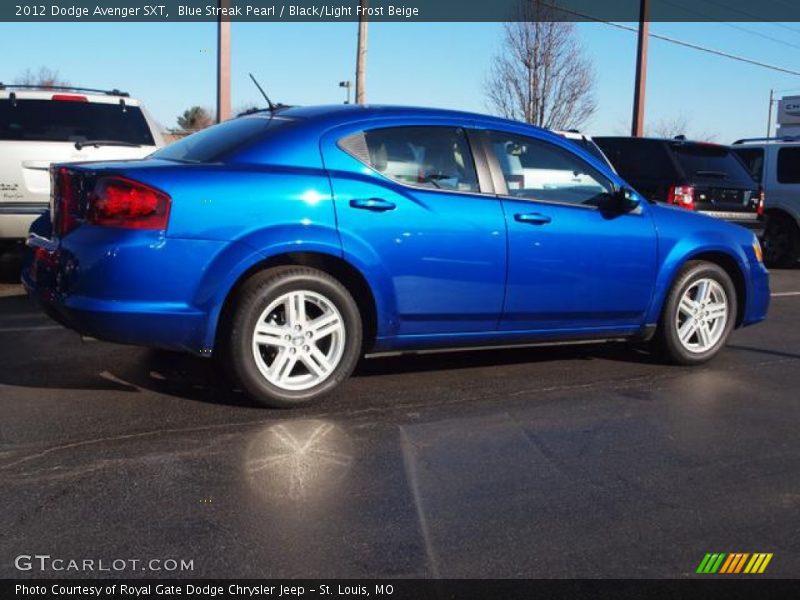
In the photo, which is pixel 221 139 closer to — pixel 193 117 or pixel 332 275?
pixel 332 275

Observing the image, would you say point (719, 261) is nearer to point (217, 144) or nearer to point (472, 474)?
point (472, 474)

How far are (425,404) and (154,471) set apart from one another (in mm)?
1660

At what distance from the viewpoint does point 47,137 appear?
26.3 ft

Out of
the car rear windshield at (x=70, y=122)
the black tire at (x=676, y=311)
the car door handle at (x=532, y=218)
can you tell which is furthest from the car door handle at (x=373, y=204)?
the car rear windshield at (x=70, y=122)

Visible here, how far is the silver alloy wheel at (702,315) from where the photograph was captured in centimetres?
595

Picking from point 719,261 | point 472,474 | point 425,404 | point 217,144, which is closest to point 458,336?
point 425,404

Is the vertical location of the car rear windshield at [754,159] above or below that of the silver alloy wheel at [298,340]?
above

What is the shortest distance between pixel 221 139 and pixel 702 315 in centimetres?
349

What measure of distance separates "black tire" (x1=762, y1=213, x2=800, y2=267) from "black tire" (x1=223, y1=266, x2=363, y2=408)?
10.00 meters

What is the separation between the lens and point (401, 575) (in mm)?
2930

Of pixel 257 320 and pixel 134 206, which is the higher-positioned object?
pixel 134 206

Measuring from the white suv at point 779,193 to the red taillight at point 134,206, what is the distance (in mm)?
10617

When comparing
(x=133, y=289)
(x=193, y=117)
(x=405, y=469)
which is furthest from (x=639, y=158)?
(x=193, y=117)

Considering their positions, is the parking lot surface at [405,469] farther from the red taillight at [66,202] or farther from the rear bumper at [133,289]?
the red taillight at [66,202]
